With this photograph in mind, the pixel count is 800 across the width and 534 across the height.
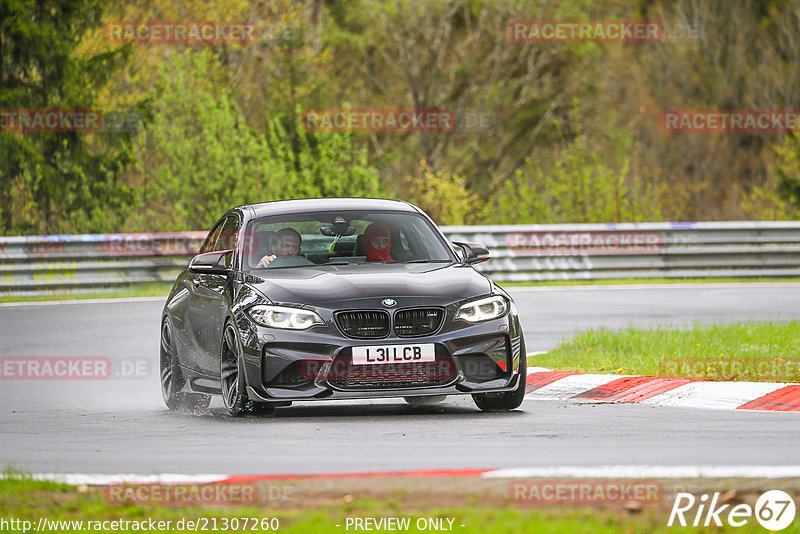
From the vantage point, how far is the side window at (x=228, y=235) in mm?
11914

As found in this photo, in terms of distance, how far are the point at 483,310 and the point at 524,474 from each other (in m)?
3.42

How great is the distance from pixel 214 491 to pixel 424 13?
41529 millimetres

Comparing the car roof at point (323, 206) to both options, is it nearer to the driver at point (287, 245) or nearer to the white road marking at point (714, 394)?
the driver at point (287, 245)

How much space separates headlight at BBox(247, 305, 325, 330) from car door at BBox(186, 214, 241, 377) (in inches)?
25.5

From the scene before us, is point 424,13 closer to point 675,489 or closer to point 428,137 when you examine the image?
point 428,137

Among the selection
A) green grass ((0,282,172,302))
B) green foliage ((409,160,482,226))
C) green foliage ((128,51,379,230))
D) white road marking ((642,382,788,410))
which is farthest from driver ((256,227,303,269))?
green foliage ((409,160,482,226))

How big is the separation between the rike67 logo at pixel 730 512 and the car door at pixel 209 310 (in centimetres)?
518

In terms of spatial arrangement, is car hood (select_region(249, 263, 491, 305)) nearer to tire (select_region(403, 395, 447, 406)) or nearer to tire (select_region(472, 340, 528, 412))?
tire (select_region(472, 340, 528, 412))

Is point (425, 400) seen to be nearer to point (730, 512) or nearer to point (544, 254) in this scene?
point (730, 512)

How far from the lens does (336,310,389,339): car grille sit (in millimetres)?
10125

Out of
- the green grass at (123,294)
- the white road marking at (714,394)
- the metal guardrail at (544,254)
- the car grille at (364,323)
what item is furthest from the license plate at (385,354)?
the metal guardrail at (544,254)

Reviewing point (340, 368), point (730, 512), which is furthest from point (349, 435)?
point (730, 512)

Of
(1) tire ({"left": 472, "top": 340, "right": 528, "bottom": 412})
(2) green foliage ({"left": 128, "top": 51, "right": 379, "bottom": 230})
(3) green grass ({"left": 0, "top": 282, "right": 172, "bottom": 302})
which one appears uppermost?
(1) tire ({"left": 472, "top": 340, "right": 528, "bottom": 412})

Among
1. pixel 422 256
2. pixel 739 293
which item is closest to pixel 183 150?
pixel 739 293
